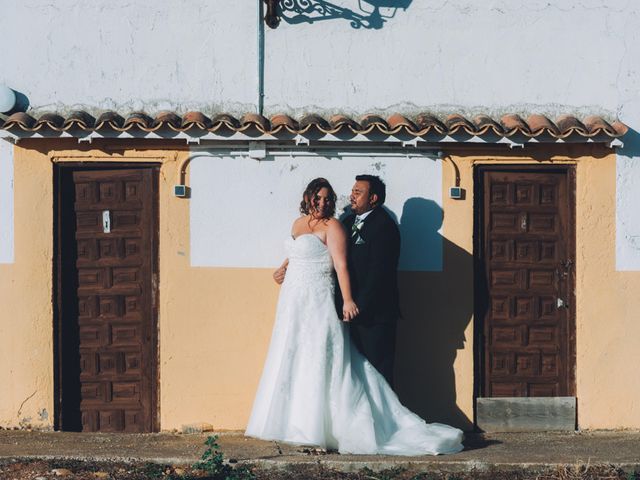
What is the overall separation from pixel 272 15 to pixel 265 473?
12.9ft

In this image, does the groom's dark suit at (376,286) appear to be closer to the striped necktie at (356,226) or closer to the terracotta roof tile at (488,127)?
the striped necktie at (356,226)

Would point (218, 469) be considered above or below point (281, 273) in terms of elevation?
below

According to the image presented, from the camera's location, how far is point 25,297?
991cm

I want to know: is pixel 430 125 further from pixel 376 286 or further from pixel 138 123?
pixel 138 123

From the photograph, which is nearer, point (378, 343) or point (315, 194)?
point (315, 194)

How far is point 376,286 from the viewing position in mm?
9305

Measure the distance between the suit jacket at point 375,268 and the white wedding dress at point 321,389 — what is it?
23 cm

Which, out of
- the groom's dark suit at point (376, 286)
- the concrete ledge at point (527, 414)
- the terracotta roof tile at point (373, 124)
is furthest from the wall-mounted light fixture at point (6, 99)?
the concrete ledge at point (527, 414)

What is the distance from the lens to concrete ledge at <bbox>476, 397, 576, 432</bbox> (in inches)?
396

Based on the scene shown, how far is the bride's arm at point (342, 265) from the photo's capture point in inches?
362

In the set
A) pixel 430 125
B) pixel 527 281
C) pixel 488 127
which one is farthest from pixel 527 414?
pixel 430 125

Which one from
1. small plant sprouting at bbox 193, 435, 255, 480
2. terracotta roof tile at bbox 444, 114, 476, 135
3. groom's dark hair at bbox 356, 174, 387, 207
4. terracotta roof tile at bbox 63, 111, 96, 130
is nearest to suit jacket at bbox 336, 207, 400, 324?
groom's dark hair at bbox 356, 174, 387, 207

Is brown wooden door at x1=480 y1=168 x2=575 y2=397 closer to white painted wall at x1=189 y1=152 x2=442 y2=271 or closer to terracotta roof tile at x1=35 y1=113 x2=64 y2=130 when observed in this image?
white painted wall at x1=189 y1=152 x2=442 y2=271

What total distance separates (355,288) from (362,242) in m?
0.38
